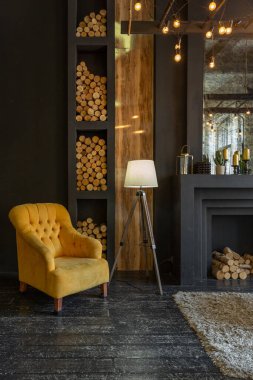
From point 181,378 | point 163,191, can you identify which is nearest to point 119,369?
point 181,378

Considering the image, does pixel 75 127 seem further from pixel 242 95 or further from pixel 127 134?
pixel 242 95

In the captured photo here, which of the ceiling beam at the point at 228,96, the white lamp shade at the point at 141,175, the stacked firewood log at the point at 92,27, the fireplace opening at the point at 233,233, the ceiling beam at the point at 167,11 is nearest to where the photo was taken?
the ceiling beam at the point at 167,11

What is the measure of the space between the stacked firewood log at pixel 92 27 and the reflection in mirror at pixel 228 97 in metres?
1.31

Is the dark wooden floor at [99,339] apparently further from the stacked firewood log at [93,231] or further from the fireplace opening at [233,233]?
the fireplace opening at [233,233]

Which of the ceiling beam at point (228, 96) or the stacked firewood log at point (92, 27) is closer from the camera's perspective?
the stacked firewood log at point (92, 27)

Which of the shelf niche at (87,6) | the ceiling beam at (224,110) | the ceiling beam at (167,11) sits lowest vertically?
the ceiling beam at (224,110)

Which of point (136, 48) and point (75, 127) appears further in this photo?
point (136, 48)

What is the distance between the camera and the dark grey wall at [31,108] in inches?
179

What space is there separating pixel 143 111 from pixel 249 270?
2.41 metres

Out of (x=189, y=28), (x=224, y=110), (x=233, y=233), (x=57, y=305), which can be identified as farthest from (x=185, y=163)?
(x=57, y=305)

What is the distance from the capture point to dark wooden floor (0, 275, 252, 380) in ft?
7.35

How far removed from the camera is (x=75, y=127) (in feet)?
14.4

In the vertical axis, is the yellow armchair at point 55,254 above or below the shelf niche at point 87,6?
below

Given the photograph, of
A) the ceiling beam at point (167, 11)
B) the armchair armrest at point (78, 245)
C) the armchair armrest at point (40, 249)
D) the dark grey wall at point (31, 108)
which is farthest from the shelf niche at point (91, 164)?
the ceiling beam at point (167, 11)
